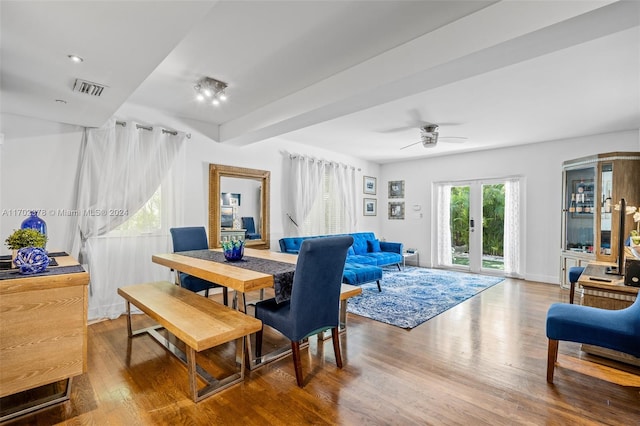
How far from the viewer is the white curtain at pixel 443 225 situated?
674cm

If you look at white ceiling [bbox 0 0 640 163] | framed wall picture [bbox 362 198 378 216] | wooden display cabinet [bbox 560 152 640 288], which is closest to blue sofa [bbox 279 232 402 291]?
framed wall picture [bbox 362 198 378 216]

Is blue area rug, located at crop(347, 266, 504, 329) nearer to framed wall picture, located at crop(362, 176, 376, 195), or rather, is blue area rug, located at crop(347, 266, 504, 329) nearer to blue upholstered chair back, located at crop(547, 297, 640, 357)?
blue upholstered chair back, located at crop(547, 297, 640, 357)

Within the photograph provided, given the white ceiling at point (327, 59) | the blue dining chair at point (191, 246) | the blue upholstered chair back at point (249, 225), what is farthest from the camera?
the blue upholstered chair back at point (249, 225)

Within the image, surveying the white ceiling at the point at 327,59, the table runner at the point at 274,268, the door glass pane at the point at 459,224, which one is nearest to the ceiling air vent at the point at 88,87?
the white ceiling at the point at 327,59

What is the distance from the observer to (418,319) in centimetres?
351

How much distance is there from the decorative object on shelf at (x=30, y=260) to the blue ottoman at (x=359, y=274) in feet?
9.87

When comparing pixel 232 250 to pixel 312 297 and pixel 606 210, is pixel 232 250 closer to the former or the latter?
pixel 312 297

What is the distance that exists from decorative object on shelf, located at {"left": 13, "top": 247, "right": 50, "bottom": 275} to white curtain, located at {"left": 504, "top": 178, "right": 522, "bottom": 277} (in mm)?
6646

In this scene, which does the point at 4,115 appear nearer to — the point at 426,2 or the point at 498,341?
the point at 426,2

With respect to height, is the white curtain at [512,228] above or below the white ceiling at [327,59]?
below

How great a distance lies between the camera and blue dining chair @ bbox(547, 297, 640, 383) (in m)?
2.04

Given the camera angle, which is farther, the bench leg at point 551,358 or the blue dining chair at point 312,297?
the bench leg at point 551,358

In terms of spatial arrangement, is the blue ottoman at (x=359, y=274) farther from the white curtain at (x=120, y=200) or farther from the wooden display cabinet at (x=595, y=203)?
the wooden display cabinet at (x=595, y=203)

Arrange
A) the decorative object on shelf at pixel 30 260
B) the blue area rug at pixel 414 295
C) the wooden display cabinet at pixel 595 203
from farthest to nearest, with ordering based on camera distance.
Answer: the wooden display cabinet at pixel 595 203 < the blue area rug at pixel 414 295 < the decorative object on shelf at pixel 30 260
